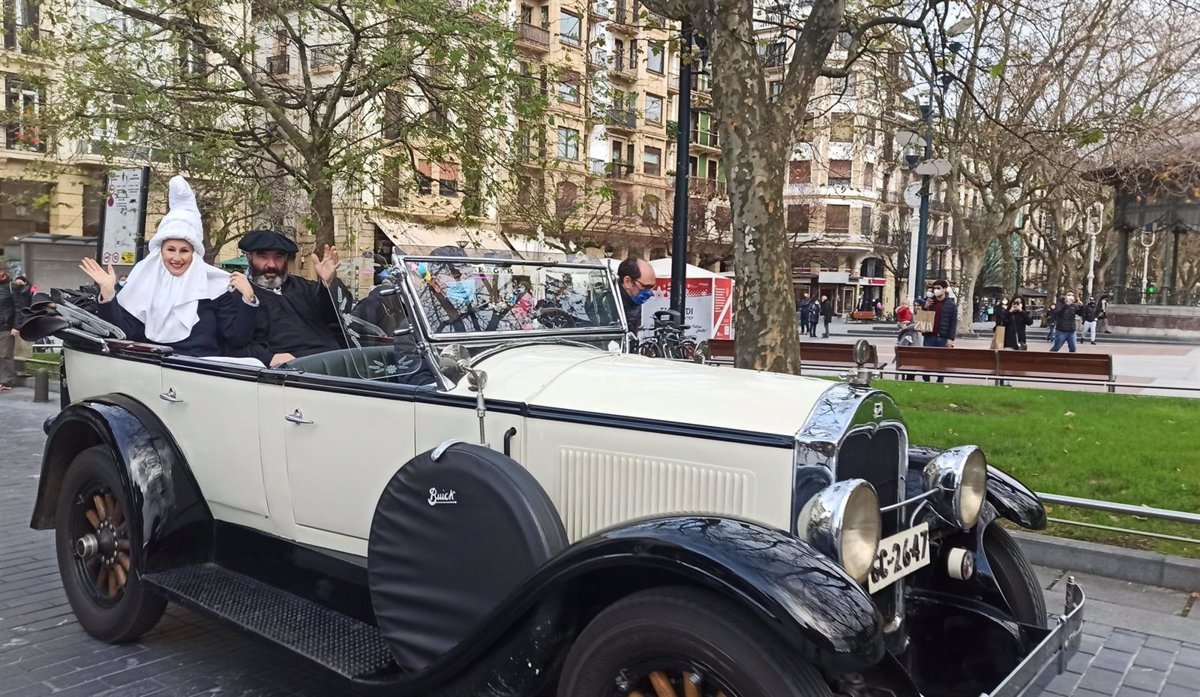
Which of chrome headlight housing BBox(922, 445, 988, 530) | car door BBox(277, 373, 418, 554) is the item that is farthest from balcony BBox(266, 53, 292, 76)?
chrome headlight housing BBox(922, 445, 988, 530)

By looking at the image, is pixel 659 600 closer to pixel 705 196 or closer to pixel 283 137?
pixel 283 137

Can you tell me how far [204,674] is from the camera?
146 inches

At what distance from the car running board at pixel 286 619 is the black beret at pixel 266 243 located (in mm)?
1853

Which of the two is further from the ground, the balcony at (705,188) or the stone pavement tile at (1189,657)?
the balcony at (705,188)

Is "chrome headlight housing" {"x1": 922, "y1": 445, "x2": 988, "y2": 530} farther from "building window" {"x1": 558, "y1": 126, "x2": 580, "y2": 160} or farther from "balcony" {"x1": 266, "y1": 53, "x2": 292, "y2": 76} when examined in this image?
"balcony" {"x1": 266, "y1": 53, "x2": 292, "y2": 76}

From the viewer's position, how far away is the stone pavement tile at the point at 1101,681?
3676 mm

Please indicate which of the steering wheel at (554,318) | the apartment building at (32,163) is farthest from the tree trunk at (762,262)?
the apartment building at (32,163)

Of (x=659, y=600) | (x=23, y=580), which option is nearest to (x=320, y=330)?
(x=23, y=580)

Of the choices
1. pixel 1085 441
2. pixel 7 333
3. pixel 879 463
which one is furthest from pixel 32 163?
pixel 879 463

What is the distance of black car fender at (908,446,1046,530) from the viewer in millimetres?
3355

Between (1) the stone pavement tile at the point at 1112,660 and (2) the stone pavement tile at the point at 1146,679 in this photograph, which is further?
(1) the stone pavement tile at the point at 1112,660

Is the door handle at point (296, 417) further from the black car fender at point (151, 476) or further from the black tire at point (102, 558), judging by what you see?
the black tire at point (102, 558)

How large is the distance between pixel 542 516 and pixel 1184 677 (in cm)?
303

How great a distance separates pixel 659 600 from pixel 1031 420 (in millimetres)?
7803
